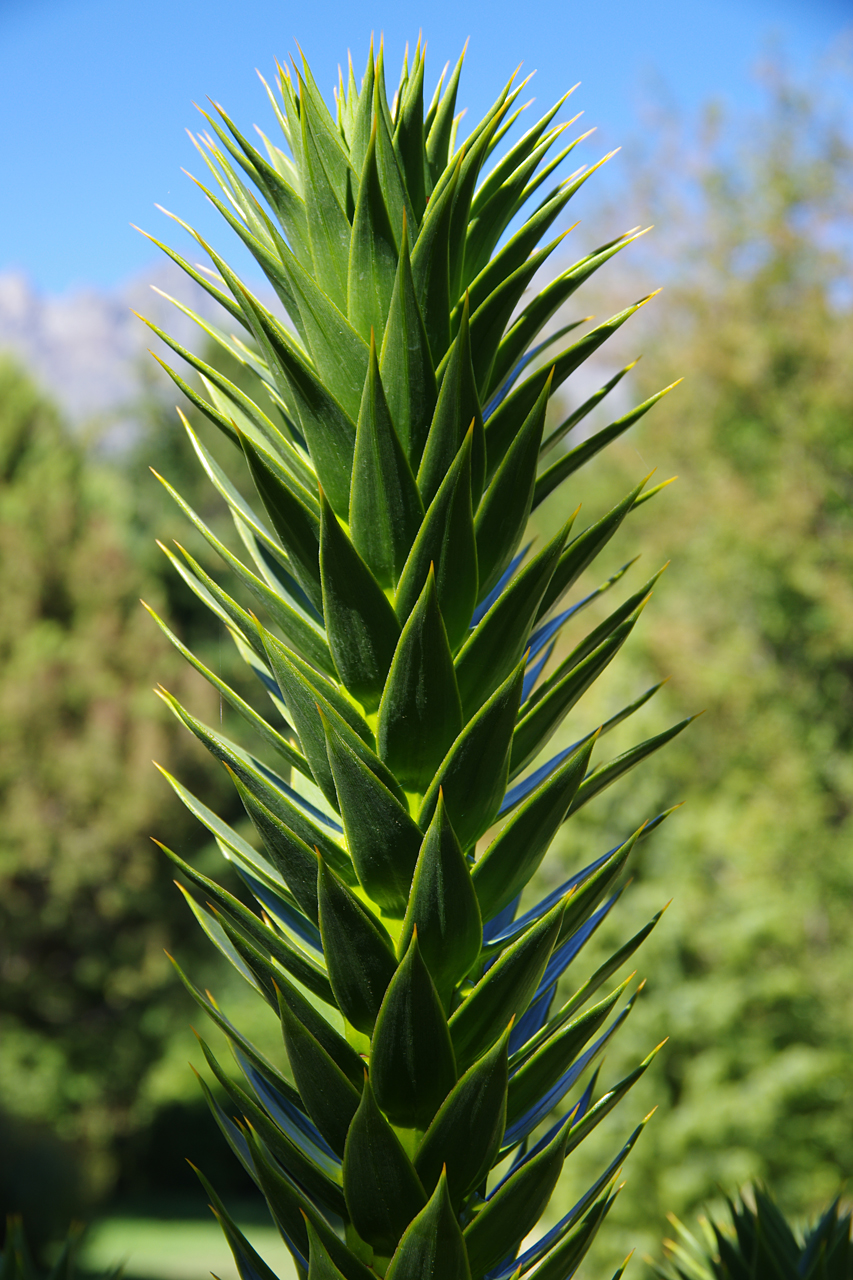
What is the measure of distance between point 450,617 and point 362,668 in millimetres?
Answer: 107

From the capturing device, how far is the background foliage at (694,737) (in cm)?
921

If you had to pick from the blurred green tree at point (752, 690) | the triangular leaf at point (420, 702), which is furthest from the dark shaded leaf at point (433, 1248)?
the blurred green tree at point (752, 690)

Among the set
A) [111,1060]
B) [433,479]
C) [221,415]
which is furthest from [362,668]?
[111,1060]

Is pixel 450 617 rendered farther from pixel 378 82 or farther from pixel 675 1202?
pixel 675 1202

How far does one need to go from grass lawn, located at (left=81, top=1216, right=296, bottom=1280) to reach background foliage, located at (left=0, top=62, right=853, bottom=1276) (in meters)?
1.93

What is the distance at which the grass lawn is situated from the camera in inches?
602

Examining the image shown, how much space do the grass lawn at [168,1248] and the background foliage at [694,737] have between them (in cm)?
193

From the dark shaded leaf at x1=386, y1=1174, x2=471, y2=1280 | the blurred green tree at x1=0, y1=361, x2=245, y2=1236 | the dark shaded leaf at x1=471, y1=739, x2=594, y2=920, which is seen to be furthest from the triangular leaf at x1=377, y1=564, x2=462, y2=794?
the blurred green tree at x1=0, y1=361, x2=245, y2=1236

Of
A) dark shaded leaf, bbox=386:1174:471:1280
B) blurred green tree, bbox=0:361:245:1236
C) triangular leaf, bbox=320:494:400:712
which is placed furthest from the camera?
blurred green tree, bbox=0:361:245:1236

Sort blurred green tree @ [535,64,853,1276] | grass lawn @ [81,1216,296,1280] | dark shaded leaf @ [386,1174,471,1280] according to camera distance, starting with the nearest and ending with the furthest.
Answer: dark shaded leaf @ [386,1174,471,1280]
blurred green tree @ [535,64,853,1276]
grass lawn @ [81,1216,296,1280]

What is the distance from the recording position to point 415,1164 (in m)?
0.84

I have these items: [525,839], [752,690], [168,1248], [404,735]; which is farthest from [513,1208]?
[168,1248]

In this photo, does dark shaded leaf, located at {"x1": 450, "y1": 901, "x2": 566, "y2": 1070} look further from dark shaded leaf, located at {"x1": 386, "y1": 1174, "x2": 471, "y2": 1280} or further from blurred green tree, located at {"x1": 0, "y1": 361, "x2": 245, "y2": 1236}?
blurred green tree, located at {"x1": 0, "y1": 361, "x2": 245, "y2": 1236}

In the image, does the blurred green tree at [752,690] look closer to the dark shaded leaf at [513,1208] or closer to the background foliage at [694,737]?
the background foliage at [694,737]
